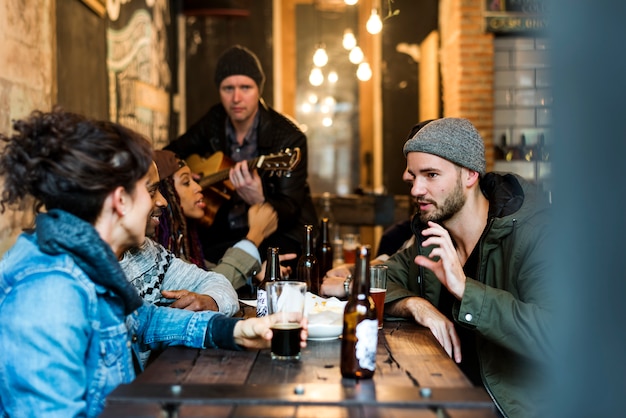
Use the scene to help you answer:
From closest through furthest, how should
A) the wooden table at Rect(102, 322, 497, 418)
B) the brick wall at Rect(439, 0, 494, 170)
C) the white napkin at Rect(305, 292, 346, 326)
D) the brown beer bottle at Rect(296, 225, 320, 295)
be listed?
1. the wooden table at Rect(102, 322, 497, 418)
2. the white napkin at Rect(305, 292, 346, 326)
3. the brown beer bottle at Rect(296, 225, 320, 295)
4. the brick wall at Rect(439, 0, 494, 170)

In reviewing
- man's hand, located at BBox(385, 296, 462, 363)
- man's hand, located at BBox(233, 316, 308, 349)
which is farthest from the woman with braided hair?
man's hand, located at BBox(233, 316, 308, 349)

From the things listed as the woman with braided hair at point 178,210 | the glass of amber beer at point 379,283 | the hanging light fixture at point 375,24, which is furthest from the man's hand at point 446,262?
the hanging light fixture at point 375,24

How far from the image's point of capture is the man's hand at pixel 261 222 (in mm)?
3637

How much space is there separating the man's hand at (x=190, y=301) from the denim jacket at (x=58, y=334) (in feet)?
1.82

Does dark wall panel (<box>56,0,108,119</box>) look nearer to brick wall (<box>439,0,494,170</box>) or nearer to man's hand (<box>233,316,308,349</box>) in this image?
man's hand (<box>233,316,308,349</box>)

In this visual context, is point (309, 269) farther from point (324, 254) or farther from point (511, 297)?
point (511, 297)

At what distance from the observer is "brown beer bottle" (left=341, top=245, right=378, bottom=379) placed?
1.76 meters

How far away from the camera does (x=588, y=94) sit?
0.96 meters

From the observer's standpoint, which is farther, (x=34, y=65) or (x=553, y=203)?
(x=34, y=65)

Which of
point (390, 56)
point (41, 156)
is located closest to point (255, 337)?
point (41, 156)

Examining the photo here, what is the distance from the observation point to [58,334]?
1.65 m

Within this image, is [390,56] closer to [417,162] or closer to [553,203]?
[417,162]

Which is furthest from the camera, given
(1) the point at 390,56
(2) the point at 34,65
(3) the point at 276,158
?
(1) the point at 390,56

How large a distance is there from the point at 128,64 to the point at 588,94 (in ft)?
16.9
